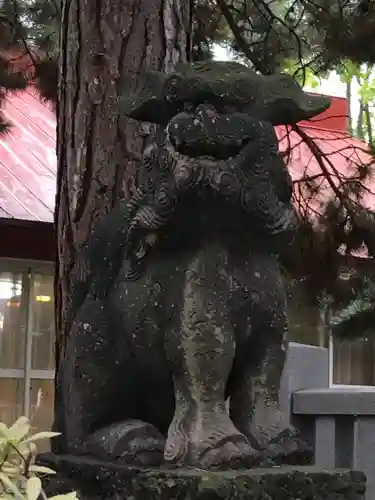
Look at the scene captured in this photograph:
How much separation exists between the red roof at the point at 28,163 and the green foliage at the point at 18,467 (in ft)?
11.3

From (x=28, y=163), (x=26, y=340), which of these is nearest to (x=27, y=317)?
(x=26, y=340)

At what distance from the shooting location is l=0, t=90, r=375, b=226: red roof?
4.68 metres

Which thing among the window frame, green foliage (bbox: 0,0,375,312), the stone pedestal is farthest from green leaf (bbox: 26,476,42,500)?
the window frame

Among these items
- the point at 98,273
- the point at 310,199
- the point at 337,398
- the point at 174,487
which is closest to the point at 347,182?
the point at 310,199

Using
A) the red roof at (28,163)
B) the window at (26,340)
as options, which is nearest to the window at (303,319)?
the red roof at (28,163)

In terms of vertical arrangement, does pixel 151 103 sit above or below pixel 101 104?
below

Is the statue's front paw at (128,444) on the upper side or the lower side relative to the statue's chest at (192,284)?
lower

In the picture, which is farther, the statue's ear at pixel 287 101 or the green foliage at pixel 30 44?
the green foliage at pixel 30 44

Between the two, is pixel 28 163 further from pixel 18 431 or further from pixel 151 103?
pixel 18 431

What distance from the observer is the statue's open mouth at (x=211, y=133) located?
4.75 ft

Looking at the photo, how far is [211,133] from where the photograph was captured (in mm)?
1444

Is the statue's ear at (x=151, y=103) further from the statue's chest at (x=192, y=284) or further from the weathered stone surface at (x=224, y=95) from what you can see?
the statue's chest at (x=192, y=284)

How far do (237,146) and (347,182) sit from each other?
306 centimetres

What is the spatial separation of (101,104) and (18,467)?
1.47 meters
